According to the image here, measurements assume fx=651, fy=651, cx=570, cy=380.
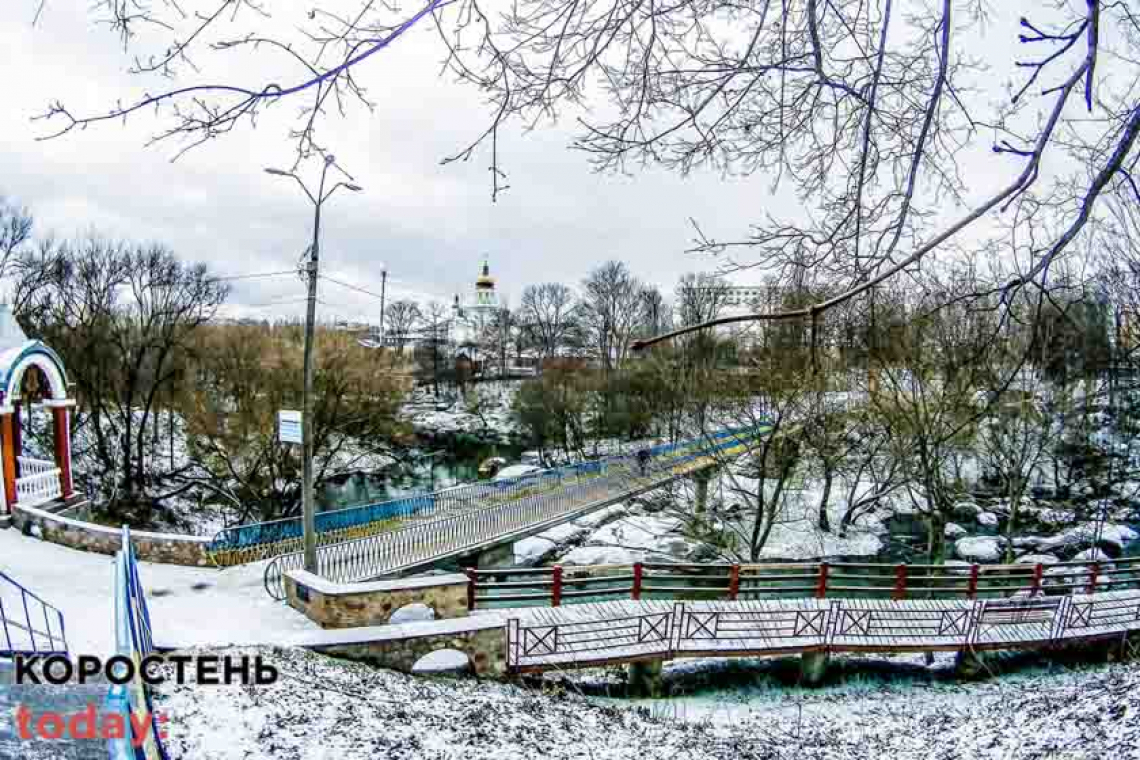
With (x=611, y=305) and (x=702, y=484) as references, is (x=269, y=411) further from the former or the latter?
(x=611, y=305)

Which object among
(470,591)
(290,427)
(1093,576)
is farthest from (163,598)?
(1093,576)

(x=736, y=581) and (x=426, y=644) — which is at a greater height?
(x=736, y=581)

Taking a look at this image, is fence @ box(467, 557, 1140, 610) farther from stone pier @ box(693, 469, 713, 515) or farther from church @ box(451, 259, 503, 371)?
church @ box(451, 259, 503, 371)

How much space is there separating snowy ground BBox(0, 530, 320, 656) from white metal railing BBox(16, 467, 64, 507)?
0.94 metres

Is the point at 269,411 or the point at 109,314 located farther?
the point at 109,314

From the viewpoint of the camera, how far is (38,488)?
14.1 meters

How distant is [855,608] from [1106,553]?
1481 centimetres

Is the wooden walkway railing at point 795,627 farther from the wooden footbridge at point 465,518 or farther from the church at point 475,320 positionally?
the church at point 475,320

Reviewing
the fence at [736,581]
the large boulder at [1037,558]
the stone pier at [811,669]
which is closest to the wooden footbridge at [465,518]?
the fence at [736,581]

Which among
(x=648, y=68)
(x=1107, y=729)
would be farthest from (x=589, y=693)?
(x=648, y=68)

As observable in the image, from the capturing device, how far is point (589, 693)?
34.4ft

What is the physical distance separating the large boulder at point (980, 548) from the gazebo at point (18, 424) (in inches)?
1014

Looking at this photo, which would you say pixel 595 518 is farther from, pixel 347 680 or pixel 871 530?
pixel 347 680

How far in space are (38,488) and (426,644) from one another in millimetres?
10799
